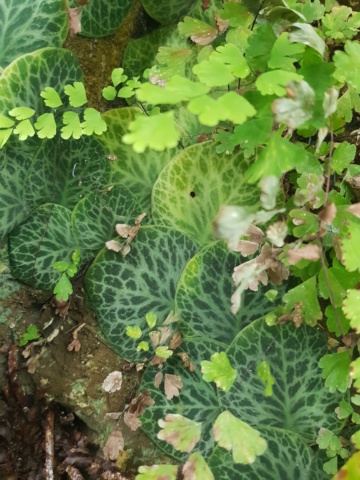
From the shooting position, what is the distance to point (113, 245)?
1312 mm

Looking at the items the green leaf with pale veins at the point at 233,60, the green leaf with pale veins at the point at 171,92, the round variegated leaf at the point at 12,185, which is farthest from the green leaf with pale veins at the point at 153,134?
the round variegated leaf at the point at 12,185

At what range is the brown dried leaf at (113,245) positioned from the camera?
51.5 inches

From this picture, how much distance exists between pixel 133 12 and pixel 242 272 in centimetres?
91

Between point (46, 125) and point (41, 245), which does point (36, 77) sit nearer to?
point (46, 125)

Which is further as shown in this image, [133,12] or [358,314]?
[133,12]

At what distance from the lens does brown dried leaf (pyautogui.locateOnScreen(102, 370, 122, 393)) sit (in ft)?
4.02

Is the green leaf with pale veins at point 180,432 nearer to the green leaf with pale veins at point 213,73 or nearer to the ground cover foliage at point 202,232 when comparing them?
the ground cover foliage at point 202,232

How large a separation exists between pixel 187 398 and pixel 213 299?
248 millimetres

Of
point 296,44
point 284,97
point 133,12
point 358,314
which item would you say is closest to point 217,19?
point 133,12

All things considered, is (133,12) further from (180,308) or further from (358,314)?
(358,314)

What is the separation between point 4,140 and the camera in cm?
121

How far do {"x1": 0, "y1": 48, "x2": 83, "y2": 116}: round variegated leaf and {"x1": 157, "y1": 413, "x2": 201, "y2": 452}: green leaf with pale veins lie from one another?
824mm

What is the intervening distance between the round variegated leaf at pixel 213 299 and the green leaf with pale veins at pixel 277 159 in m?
0.41

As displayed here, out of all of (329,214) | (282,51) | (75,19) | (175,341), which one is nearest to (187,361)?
(175,341)
